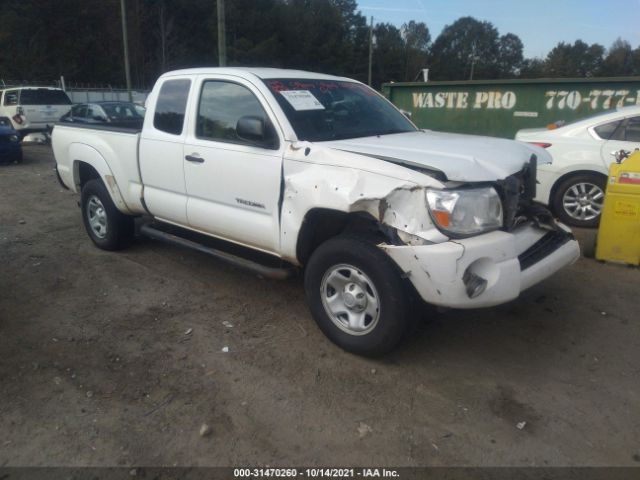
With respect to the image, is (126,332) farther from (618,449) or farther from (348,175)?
(618,449)

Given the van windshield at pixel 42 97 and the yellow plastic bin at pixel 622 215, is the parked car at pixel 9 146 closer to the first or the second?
the van windshield at pixel 42 97

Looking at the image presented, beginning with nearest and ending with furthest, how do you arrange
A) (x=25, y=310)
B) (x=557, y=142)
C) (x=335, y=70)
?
(x=25, y=310) → (x=557, y=142) → (x=335, y=70)

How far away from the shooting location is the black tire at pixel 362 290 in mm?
3211

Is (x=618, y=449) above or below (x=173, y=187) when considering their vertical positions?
below

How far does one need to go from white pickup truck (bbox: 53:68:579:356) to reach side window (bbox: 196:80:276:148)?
0.5 inches

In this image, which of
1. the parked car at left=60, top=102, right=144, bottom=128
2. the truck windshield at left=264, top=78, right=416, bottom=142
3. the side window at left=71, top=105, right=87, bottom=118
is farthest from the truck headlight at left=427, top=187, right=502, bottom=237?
the side window at left=71, top=105, right=87, bottom=118

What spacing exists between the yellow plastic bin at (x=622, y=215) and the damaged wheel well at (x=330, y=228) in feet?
10.1

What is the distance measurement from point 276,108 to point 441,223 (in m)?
1.58

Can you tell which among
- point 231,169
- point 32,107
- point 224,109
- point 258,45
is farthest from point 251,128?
point 258,45

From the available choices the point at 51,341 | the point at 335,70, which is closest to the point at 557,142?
the point at 51,341

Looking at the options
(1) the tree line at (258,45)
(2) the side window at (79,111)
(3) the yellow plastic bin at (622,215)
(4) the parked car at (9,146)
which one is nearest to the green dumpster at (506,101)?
(3) the yellow plastic bin at (622,215)

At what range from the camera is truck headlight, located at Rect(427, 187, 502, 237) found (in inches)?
121

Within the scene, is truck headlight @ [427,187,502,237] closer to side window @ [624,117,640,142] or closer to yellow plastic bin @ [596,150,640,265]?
yellow plastic bin @ [596,150,640,265]

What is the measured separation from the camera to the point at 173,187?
4.70m
